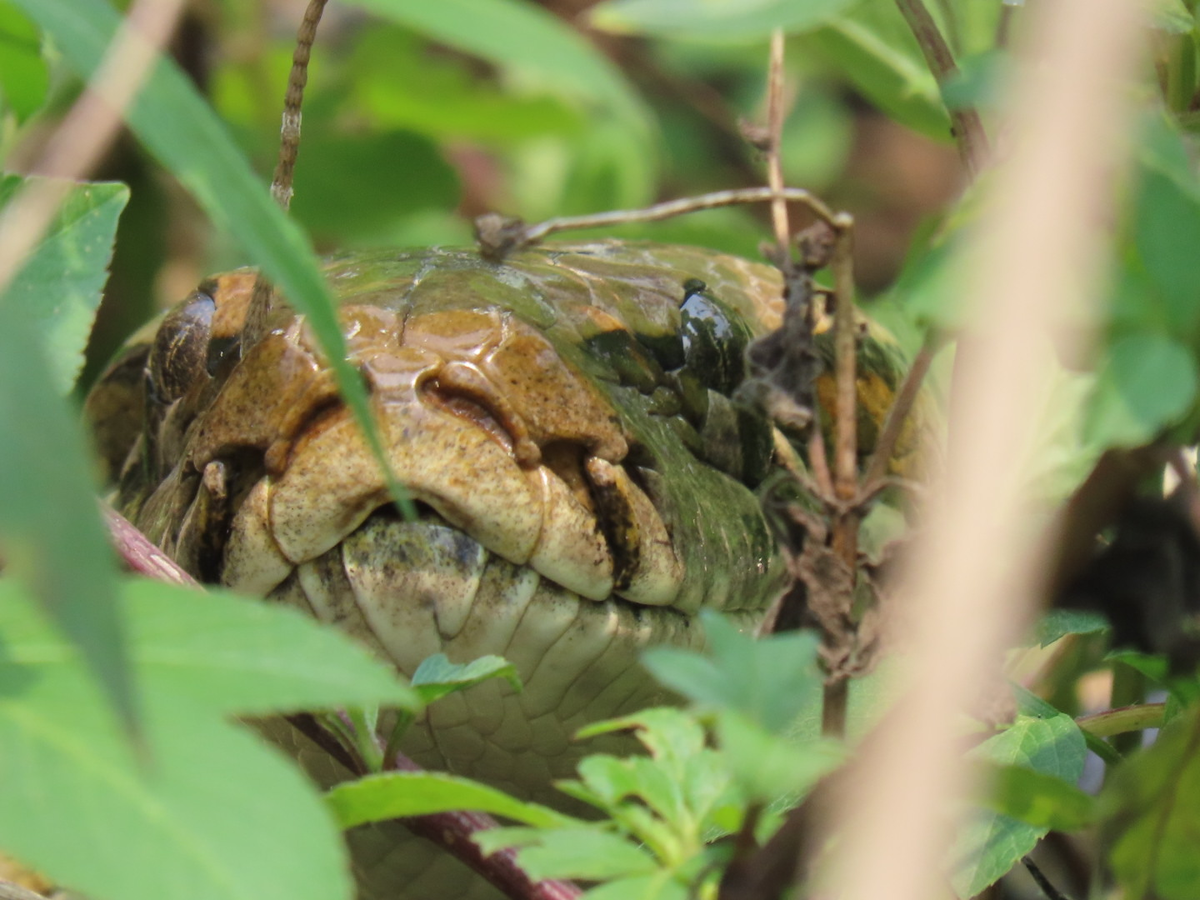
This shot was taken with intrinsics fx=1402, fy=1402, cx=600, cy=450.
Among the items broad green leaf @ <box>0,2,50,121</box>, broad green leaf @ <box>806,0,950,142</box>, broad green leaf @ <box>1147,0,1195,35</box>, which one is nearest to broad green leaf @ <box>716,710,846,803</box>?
broad green leaf @ <box>1147,0,1195,35</box>

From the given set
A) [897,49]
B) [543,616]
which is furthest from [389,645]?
[897,49]

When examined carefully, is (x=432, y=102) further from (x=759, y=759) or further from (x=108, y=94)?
(x=759, y=759)

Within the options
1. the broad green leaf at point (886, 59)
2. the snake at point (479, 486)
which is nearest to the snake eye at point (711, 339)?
the snake at point (479, 486)

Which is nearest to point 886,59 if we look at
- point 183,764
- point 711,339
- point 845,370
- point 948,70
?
point 711,339

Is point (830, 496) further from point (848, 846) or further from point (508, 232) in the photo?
point (508, 232)

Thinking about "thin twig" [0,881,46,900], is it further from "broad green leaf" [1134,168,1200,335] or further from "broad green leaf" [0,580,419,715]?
"broad green leaf" [1134,168,1200,335]

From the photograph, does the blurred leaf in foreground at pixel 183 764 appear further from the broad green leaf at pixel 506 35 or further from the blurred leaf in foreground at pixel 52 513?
the broad green leaf at pixel 506 35
